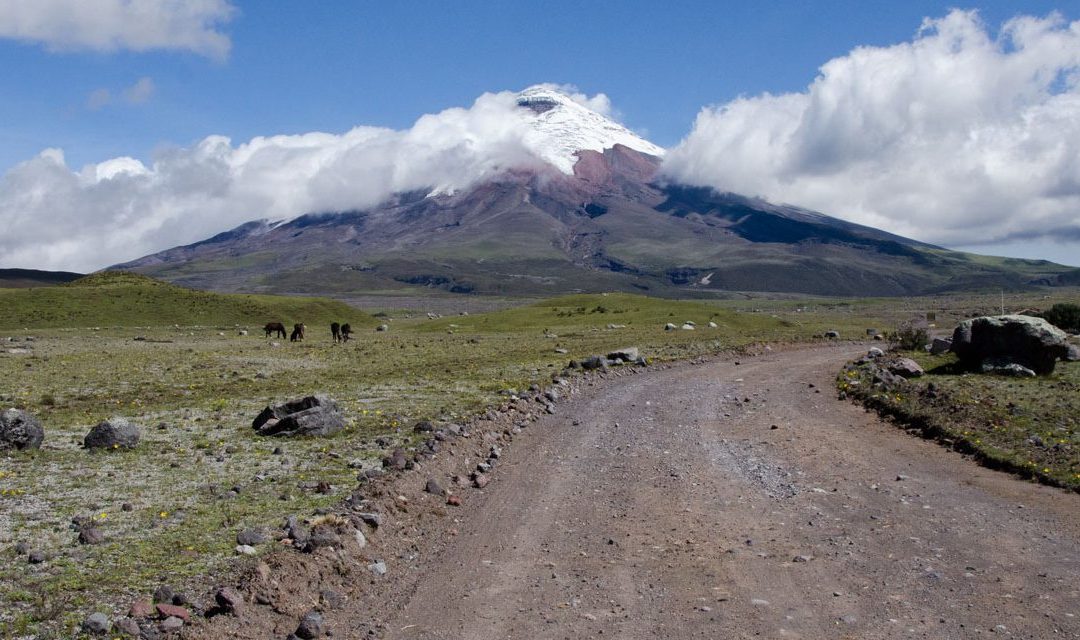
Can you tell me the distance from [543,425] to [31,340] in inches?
2042

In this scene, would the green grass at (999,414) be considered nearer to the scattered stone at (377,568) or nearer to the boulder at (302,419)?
the scattered stone at (377,568)

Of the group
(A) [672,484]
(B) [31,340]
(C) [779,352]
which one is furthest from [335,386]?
(B) [31,340]

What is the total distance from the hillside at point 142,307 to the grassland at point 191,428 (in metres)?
17.3

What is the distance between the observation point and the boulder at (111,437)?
18.2 meters

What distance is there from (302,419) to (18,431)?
6.30 m

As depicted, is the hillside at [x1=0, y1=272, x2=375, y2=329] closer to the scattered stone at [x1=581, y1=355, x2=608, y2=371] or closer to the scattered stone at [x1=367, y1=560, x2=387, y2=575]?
the scattered stone at [x1=581, y1=355, x2=608, y2=371]

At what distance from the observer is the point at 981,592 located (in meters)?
10.2

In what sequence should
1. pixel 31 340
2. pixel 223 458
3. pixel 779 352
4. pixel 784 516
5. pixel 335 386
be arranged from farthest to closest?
1. pixel 31 340
2. pixel 779 352
3. pixel 335 386
4. pixel 223 458
5. pixel 784 516

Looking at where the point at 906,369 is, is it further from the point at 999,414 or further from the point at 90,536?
the point at 90,536

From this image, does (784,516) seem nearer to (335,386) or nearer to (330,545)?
(330,545)

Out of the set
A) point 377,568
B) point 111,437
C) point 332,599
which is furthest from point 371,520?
point 111,437

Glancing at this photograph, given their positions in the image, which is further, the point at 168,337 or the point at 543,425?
the point at 168,337

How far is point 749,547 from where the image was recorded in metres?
12.0

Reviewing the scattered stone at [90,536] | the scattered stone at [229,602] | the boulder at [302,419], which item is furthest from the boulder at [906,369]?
the scattered stone at [90,536]
